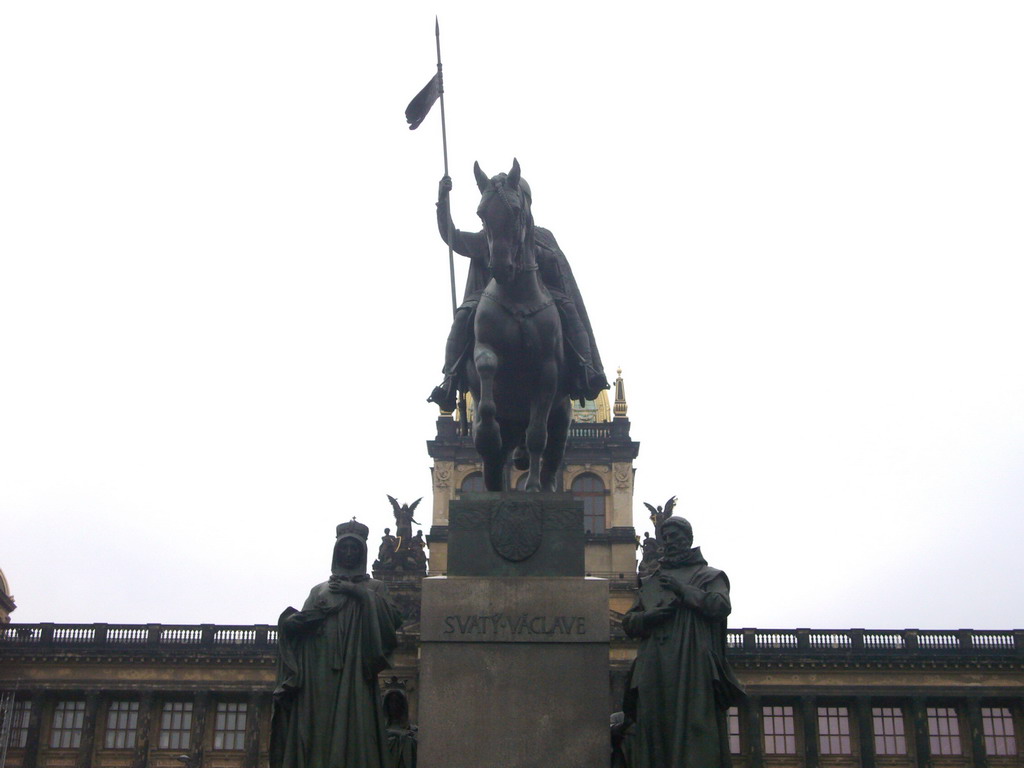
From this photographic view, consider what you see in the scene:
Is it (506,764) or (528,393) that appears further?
(528,393)

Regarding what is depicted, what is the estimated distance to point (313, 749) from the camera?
1031cm

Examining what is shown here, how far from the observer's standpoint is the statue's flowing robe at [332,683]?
33.9ft

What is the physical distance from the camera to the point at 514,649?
10.8m

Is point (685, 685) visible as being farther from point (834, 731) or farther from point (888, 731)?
point (888, 731)

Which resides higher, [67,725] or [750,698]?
[750,698]

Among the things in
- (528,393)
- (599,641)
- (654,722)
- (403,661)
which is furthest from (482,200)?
(403,661)

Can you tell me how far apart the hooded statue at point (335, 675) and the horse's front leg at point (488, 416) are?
6.02 ft

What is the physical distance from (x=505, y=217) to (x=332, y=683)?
4340 mm

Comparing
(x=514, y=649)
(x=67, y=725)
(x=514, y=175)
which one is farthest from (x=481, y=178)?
(x=67, y=725)

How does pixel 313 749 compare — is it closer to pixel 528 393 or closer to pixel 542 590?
pixel 542 590

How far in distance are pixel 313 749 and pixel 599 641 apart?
249 centimetres

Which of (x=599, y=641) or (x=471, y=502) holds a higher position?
(x=471, y=502)

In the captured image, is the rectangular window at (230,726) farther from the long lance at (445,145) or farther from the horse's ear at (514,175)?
the horse's ear at (514,175)

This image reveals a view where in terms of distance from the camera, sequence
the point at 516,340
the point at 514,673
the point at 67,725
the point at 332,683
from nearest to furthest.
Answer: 1. the point at 332,683
2. the point at 514,673
3. the point at 516,340
4. the point at 67,725
